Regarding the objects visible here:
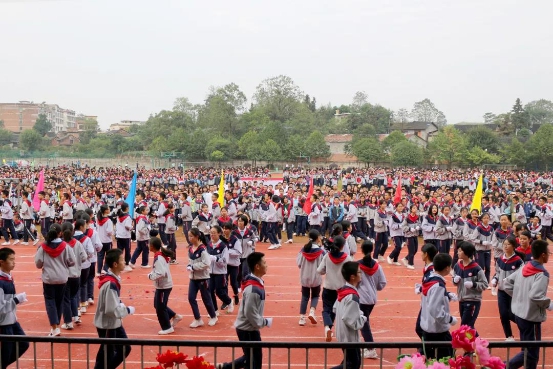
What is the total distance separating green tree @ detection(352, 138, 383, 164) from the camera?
52.4 meters

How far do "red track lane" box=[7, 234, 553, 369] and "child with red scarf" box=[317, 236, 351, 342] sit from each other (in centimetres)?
51

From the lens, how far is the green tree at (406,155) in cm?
5025

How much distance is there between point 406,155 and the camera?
50219mm

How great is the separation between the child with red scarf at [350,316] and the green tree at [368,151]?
155 feet

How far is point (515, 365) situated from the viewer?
6055mm

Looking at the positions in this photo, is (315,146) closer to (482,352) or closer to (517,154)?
(517,154)

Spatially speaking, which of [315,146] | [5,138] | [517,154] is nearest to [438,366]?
[517,154]

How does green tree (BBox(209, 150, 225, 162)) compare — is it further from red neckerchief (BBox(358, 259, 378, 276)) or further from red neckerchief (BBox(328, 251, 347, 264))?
red neckerchief (BBox(358, 259, 378, 276))

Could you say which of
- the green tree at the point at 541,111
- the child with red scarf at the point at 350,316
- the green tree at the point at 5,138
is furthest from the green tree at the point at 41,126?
the child with red scarf at the point at 350,316

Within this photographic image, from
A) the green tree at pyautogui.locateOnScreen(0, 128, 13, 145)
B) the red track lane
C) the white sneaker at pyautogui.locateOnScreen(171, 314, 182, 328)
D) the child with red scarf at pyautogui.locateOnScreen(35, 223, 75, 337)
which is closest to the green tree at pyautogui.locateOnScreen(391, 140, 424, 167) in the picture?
the red track lane

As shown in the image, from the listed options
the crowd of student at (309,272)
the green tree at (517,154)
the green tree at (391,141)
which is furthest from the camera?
the green tree at (391,141)

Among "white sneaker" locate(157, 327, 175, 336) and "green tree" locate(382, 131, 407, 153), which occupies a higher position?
"green tree" locate(382, 131, 407, 153)

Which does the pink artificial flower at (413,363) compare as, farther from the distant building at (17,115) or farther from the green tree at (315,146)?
the distant building at (17,115)

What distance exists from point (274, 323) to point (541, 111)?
379 feet
